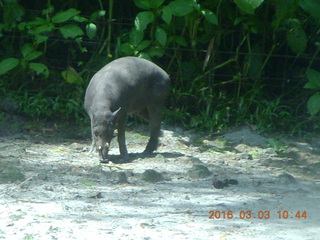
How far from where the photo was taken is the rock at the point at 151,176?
6562mm

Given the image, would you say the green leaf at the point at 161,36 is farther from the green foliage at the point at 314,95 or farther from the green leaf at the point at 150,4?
the green foliage at the point at 314,95

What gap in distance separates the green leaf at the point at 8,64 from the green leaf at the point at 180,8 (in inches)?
88.6

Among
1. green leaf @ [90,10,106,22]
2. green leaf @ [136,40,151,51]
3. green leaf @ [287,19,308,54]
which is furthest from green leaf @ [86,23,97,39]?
green leaf @ [287,19,308,54]

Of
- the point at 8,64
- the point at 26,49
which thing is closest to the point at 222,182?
the point at 8,64

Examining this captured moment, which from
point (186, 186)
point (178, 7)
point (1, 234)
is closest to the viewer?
point (1, 234)

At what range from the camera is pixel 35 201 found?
18.6ft

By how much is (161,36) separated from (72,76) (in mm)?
1496

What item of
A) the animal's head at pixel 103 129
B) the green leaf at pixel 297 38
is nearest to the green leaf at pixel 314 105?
the green leaf at pixel 297 38

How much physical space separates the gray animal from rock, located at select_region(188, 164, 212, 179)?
3.28 ft

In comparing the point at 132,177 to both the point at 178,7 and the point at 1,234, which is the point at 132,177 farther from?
the point at 178,7

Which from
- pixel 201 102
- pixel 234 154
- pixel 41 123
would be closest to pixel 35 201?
pixel 234 154

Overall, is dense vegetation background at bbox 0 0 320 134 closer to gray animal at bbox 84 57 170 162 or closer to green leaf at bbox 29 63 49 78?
green leaf at bbox 29 63 49 78

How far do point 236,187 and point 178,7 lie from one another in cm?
326

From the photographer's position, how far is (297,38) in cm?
938
